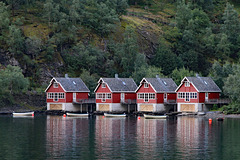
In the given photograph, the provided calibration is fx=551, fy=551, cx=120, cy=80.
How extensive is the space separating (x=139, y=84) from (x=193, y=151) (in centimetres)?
7996

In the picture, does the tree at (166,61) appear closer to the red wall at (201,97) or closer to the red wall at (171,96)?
the red wall at (171,96)

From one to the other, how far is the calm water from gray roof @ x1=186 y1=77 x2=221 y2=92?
108 ft

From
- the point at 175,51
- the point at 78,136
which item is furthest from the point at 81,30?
the point at 78,136

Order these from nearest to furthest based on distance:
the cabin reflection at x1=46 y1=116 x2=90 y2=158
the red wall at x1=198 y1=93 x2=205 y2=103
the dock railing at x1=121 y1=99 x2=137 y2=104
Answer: the cabin reflection at x1=46 y1=116 x2=90 y2=158 < the red wall at x1=198 y1=93 x2=205 y2=103 < the dock railing at x1=121 y1=99 x2=137 y2=104

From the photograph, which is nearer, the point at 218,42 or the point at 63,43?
the point at 63,43

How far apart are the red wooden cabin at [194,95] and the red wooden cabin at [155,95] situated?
3.11m

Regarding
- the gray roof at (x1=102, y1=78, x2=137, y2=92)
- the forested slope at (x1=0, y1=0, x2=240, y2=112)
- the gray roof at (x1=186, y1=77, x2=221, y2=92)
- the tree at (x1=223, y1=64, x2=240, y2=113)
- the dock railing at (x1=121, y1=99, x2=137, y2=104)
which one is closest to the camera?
the tree at (x1=223, y1=64, x2=240, y2=113)

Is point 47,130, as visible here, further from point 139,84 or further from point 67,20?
point 67,20

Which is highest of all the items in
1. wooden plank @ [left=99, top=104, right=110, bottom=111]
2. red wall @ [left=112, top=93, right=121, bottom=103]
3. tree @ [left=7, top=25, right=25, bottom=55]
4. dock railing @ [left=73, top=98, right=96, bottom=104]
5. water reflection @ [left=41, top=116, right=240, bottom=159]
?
tree @ [left=7, top=25, right=25, bottom=55]

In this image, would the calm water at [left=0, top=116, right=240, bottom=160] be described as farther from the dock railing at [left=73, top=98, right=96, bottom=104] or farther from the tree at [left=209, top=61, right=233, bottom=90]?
the dock railing at [left=73, top=98, right=96, bottom=104]

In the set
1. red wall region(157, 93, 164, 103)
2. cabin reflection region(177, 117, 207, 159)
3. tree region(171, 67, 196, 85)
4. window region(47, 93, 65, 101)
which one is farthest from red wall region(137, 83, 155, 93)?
cabin reflection region(177, 117, 207, 159)

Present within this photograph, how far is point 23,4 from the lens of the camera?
160750 mm

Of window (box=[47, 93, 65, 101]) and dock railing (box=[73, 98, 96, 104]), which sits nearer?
window (box=[47, 93, 65, 101])

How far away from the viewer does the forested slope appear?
14400 centimetres
